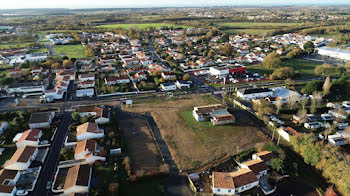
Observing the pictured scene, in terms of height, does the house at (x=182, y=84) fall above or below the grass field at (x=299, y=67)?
below

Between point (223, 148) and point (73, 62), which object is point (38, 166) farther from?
point (73, 62)

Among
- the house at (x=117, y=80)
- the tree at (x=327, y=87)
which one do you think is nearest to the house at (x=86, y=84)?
the house at (x=117, y=80)

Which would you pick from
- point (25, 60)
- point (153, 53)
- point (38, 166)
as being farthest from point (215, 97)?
point (25, 60)

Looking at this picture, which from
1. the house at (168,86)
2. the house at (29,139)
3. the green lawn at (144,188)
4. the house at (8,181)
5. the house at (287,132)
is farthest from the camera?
the house at (168,86)

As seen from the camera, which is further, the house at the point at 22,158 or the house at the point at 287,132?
the house at the point at 287,132

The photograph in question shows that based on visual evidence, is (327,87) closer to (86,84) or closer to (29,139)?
(86,84)

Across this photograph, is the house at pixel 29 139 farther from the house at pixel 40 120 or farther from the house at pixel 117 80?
the house at pixel 117 80

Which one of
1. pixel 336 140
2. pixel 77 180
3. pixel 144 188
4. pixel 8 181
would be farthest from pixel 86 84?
pixel 336 140
